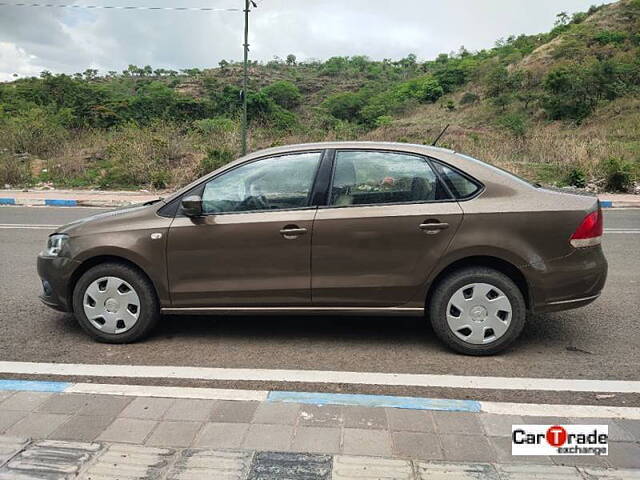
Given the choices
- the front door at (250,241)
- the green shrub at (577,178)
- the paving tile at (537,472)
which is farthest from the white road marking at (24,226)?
the green shrub at (577,178)

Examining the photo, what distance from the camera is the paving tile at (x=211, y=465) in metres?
2.49

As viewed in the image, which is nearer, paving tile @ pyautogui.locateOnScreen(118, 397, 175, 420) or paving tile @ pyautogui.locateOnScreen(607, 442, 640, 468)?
paving tile @ pyautogui.locateOnScreen(607, 442, 640, 468)

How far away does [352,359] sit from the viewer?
13.0 ft

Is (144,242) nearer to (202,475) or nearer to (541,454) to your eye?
(202,475)

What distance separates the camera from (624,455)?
2648 millimetres

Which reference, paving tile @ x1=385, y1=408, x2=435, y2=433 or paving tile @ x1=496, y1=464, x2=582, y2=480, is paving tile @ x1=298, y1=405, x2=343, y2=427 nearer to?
paving tile @ x1=385, y1=408, x2=435, y2=433

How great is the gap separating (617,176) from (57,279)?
1595 centimetres

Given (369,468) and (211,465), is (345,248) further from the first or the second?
(211,465)

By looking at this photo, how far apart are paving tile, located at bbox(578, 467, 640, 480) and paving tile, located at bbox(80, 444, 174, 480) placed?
6.64 ft


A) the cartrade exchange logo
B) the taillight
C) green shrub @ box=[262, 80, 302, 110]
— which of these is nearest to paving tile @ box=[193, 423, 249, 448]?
the cartrade exchange logo

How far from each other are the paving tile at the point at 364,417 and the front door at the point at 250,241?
3.79ft

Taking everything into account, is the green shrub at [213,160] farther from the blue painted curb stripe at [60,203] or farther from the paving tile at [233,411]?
the paving tile at [233,411]

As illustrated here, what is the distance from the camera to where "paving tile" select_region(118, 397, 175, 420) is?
10.0 feet

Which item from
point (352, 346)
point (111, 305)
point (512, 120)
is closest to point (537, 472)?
point (352, 346)
